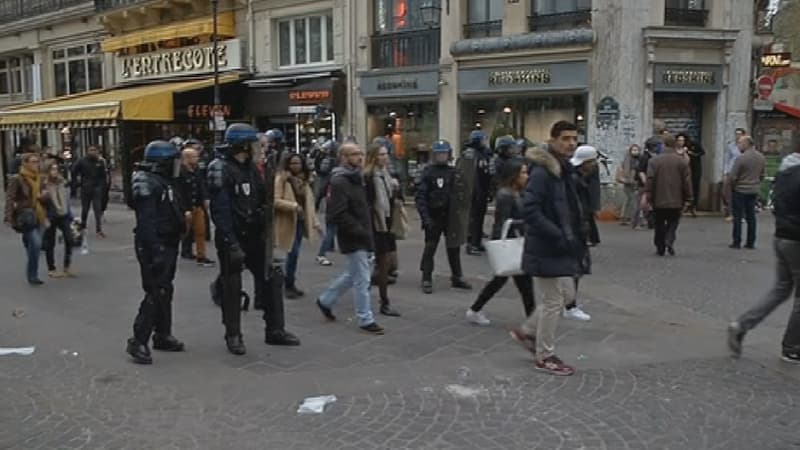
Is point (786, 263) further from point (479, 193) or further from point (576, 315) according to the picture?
point (479, 193)

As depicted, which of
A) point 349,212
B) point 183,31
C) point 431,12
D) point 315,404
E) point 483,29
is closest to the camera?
point 315,404

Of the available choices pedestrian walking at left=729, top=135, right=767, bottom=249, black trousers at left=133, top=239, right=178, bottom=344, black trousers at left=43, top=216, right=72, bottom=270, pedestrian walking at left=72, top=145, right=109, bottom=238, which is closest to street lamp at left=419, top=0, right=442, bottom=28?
pedestrian walking at left=72, top=145, right=109, bottom=238

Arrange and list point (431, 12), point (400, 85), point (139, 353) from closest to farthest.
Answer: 1. point (139, 353)
2. point (431, 12)
3. point (400, 85)

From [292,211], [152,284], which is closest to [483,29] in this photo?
[292,211]

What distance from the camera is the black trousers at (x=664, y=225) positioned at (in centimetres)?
1138

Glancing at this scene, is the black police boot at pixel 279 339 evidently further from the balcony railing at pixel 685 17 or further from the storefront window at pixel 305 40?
the storefront window at pixel 305 40

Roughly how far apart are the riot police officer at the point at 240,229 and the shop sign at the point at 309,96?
13972 mm

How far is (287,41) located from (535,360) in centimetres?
1778

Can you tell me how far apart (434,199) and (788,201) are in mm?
3814

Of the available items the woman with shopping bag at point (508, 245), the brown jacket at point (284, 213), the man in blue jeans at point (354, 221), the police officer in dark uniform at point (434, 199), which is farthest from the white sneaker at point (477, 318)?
the brown jacket at point (284, 213)

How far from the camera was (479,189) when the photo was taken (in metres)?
11.0

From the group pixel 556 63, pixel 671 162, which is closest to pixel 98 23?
pixel 556 63

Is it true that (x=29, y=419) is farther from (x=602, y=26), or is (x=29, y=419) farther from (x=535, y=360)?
(x=602, y=26)

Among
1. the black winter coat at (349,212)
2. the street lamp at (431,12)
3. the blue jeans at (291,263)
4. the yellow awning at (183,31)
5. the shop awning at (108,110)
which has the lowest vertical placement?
the blue jeans at (291,263)
